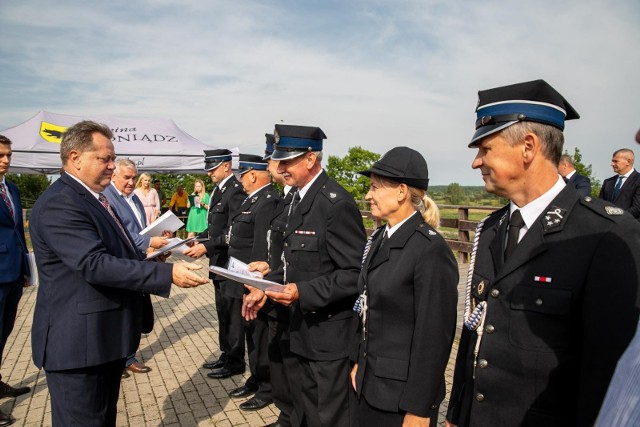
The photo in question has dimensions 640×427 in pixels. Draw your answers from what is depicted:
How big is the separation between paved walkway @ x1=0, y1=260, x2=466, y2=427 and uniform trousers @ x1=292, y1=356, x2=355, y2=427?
3.59ft

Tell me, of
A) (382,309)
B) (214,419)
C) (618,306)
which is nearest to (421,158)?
(382,309)

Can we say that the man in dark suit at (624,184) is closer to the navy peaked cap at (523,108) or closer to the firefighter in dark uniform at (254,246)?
the firefighter in dark uniform at (254,246)

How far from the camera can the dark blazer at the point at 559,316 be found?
138 cm

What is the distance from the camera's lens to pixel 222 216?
5.57 m

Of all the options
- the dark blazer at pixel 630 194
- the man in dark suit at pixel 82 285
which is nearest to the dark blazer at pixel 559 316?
the man in dark suit at pixel 82 285

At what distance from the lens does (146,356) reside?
5699mm

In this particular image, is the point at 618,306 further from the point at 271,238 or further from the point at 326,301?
the point at 271,238

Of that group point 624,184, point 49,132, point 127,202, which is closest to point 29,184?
point 49,132

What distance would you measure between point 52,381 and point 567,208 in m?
2.78

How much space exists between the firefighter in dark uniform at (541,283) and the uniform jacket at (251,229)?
9.42 feet

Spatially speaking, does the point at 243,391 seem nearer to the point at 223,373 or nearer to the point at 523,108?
the point at 223,373

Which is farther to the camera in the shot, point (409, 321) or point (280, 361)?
point (280, 361)

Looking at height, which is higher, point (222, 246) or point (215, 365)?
point (222, 246)

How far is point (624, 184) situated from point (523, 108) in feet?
25.5
